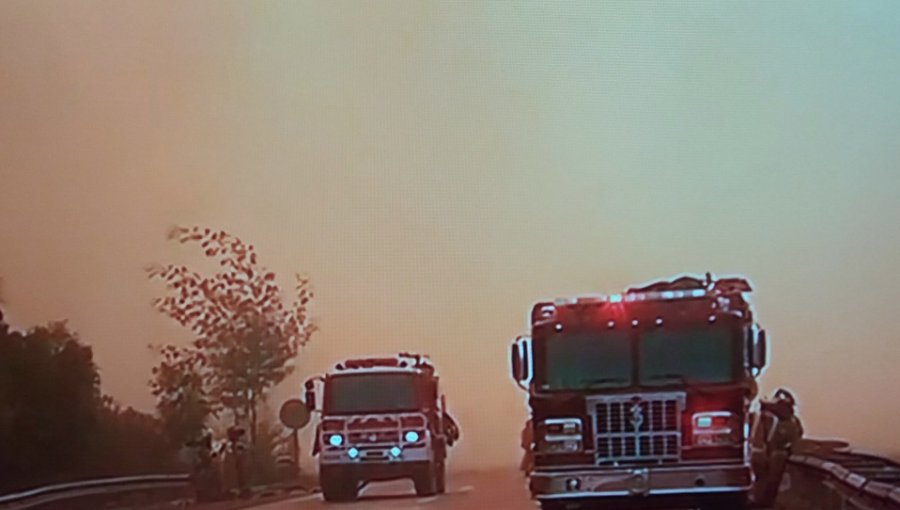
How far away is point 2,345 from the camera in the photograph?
397 cm

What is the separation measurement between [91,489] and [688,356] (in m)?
1.95

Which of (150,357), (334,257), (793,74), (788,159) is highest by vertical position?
(793,74)

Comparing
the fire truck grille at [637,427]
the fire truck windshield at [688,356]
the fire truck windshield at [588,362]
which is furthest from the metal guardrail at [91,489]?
the fire truck windshield at [688,356]

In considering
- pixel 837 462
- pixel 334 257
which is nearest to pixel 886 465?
pixel 837 462

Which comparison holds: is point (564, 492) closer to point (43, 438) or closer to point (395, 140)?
point (395, 140)

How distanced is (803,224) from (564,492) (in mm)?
1107

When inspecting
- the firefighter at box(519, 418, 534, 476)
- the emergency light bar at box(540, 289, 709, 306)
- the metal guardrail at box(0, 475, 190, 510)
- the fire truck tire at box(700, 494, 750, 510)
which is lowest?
the fire truck tire at box(700, 494, 750, 510)

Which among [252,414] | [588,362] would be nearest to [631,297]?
[588,362]

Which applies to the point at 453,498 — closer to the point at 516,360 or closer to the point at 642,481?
the point at 516,360

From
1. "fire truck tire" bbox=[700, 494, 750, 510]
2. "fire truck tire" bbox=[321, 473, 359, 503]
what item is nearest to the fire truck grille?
"fire truck tire" bbox=[700, 494, 750, 510]

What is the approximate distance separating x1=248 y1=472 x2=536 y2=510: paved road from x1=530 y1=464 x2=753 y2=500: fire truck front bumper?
0.07m

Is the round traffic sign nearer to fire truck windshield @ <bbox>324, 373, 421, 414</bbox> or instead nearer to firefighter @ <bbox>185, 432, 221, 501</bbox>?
fire truck windshield @ <bbox>324, 373, 421, 414</bbox>

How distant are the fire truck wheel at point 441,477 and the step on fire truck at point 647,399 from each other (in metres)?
0.26

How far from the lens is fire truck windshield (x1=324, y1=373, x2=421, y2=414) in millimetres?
3811
